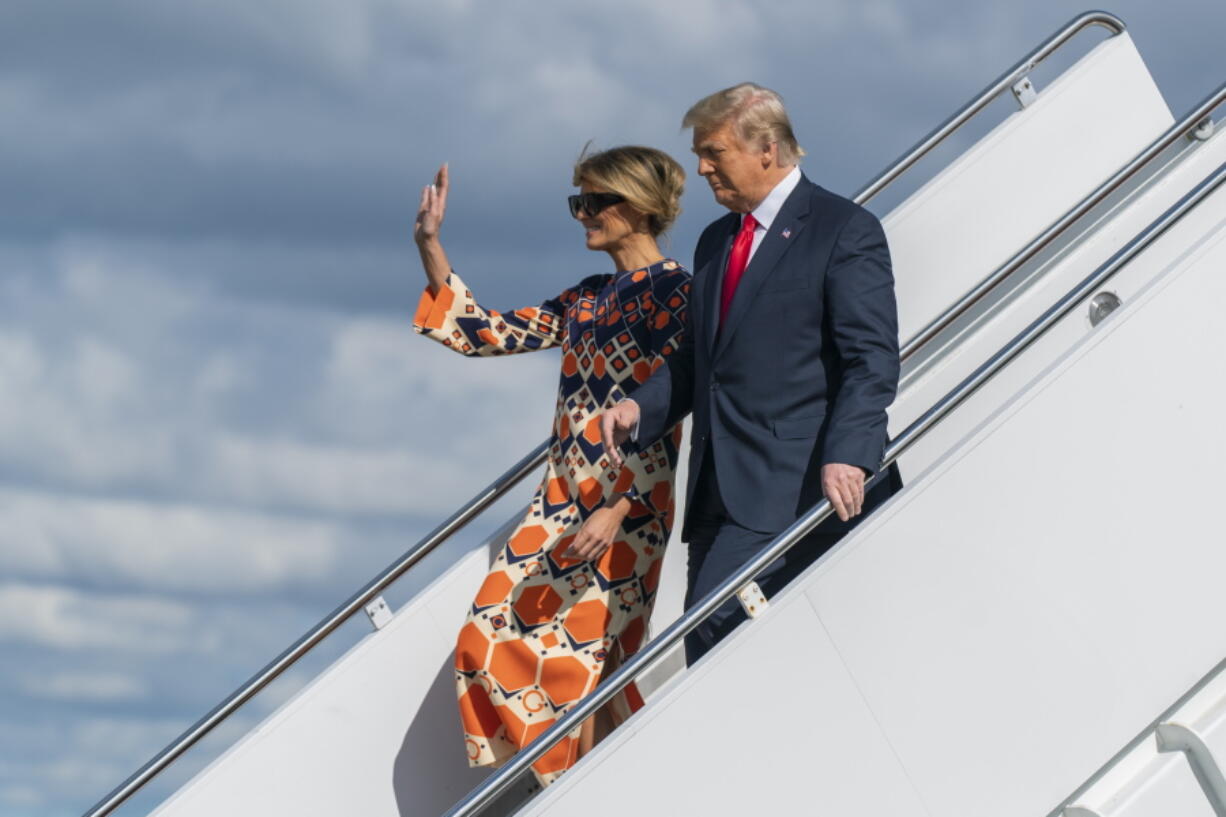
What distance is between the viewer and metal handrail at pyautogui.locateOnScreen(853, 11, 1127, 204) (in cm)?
486

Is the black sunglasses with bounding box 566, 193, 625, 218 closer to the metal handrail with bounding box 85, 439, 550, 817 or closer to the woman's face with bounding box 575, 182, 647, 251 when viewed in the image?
the woman's face with bounding box 575, 182, 647, 251

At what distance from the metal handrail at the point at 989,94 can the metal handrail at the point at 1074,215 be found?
75 centimetres

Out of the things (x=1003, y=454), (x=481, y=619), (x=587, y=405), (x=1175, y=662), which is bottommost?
(x=1175, y=662)

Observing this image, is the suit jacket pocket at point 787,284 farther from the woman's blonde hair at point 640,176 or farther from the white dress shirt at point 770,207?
the woman's blonde hair at point 640,176

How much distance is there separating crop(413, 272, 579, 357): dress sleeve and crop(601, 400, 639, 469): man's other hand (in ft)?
2.10

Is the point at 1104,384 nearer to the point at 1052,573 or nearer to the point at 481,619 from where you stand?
the point at 1052,573

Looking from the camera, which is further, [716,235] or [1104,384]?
[716,235]

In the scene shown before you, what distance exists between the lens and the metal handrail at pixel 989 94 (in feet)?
15.9

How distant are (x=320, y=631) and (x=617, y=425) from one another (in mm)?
1388

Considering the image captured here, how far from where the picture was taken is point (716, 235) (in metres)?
3.47

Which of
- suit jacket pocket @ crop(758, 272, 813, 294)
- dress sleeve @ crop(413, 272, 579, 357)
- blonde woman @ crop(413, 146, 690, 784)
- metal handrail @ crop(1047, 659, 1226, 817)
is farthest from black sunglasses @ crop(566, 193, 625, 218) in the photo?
metal handrail @ crop(1047, 659, 1226, 817)

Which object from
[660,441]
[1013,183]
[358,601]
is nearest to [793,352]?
[660,441]

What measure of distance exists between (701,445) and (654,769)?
686 mm

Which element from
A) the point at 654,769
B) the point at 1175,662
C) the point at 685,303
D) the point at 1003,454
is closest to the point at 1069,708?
the point at 1175,662
